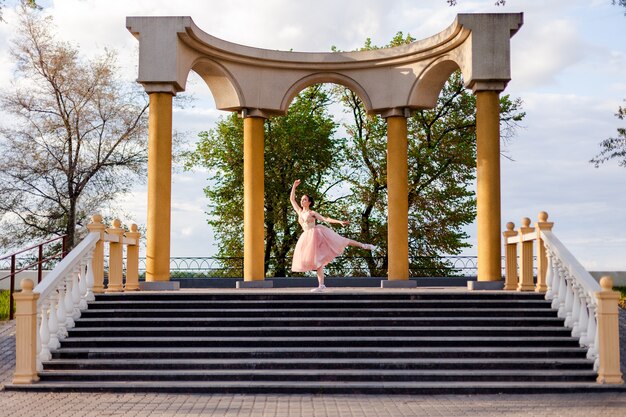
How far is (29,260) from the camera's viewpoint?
2564 centimetres

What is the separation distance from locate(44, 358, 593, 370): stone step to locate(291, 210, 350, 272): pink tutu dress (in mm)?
4197

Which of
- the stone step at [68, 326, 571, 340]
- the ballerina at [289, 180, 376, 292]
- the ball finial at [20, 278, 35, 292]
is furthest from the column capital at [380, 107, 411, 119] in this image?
the ball finial at [20, 278, 35, 292]

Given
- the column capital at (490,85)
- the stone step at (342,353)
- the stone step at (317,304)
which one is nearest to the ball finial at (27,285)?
the stone step at (342,353)

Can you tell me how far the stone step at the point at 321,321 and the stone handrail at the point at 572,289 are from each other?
1.92 ft

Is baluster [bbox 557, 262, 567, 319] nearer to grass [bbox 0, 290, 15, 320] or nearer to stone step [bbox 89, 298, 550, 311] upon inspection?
stone step [bbox 89, 298, 550, 311]

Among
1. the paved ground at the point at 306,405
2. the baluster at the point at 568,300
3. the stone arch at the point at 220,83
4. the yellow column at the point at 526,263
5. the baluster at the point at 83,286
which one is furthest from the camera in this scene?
the stone arch at the point at 220,83

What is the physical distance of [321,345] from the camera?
1121 cm

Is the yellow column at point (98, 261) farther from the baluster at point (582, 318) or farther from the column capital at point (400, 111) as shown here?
the baluster at point (582, 318)

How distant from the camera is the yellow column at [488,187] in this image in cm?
1541

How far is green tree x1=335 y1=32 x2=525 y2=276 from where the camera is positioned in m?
25.5

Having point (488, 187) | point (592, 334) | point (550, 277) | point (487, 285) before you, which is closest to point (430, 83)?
point (488, 187)

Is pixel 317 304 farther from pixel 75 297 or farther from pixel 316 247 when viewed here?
pixel 75 297

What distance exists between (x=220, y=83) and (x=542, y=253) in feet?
28.3

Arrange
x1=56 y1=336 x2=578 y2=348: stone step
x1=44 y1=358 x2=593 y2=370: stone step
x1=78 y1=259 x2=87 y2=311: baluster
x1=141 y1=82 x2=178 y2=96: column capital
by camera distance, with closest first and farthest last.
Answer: x1=44 y1=358 x2=593 y2=370: stone step < x1=56 y1=336 x2=578 y2=348: stone step < x1=78 y1=259 x2=87 y2=311: baluster < x1=141 y1=82 x2=178 y2=96: column capital
